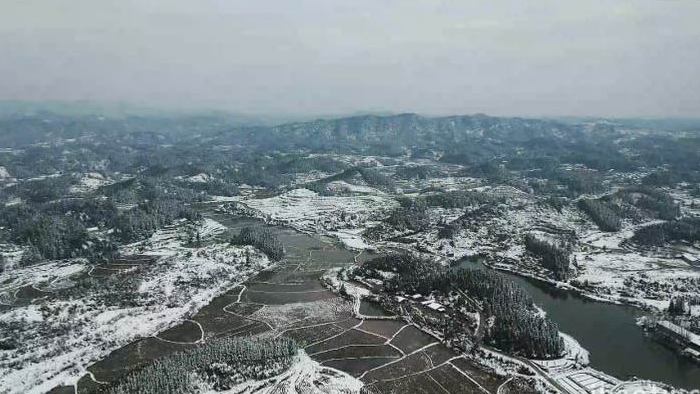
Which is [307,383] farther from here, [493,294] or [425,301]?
[493,294]

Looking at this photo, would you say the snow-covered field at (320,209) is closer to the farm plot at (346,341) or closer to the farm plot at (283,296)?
the farm plot at (283,296)

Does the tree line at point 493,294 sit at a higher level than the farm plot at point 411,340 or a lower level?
higher

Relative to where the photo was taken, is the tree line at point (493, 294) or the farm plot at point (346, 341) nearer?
the tree line at point (493, 294)

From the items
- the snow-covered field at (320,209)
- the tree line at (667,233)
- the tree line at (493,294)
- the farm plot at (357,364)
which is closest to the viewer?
Result: the farm plot at (357,364)

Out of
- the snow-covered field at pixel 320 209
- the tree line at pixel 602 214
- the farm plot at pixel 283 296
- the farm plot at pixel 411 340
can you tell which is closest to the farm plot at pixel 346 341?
the farm plot at pixel 411 340

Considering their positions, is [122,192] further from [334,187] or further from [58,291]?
[58,291]

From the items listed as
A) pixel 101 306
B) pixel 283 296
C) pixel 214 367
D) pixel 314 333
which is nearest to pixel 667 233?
pixel 283 296

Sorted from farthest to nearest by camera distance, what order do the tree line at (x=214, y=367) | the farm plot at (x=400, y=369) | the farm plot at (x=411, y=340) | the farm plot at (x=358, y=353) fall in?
the farm plot at (x=411, y=340) < the farm plot at (x=358, y=353) < the farm plot at (x=400, y=369) < the tree line at (x=214, y=367)

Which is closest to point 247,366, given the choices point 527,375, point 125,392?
point 125,392

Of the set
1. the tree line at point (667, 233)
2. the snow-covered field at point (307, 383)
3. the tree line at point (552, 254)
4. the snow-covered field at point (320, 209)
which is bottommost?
the snow-covered field at point (320, 209)
